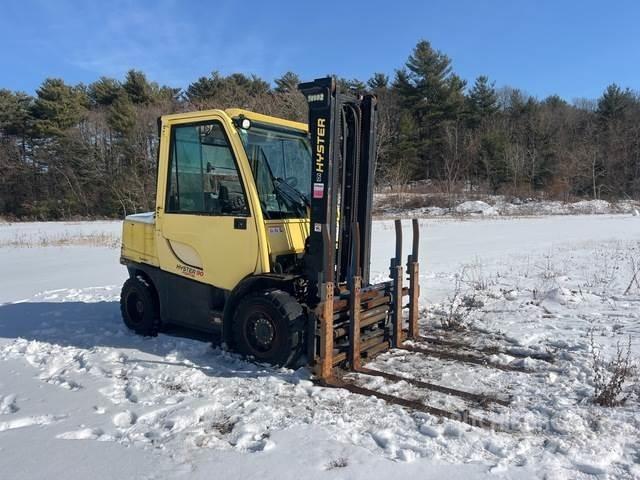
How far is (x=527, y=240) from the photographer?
55.0 feet

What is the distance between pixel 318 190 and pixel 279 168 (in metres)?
0.74

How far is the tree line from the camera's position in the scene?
130ft

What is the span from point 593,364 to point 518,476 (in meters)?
2.32

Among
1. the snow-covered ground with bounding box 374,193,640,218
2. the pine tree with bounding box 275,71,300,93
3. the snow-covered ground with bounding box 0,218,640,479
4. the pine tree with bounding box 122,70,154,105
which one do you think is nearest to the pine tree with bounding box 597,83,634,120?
the snow-covered ground with bounding box 374,193,640,218

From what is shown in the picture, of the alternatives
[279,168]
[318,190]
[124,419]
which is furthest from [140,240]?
[124,419]

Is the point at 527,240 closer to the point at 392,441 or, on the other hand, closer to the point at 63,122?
the point at 392,441

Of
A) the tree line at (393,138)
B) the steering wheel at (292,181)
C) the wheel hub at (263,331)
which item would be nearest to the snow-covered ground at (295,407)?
the wheel hub at (263,331)

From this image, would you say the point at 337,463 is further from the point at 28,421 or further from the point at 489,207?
the point at 489,207

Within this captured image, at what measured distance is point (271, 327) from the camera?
4.91m

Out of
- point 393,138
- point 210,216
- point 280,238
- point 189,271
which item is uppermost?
point 393,138

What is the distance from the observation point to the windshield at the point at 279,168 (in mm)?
5223

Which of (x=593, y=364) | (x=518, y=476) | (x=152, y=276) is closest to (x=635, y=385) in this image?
(x=593, y=364)

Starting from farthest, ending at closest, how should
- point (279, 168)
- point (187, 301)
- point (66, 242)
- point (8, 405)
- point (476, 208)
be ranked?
point (476, 208)
point (66, 242)
point (187, 301)
point (279, 168)
point (8, 405)

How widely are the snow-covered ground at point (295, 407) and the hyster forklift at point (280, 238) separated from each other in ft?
1.06
